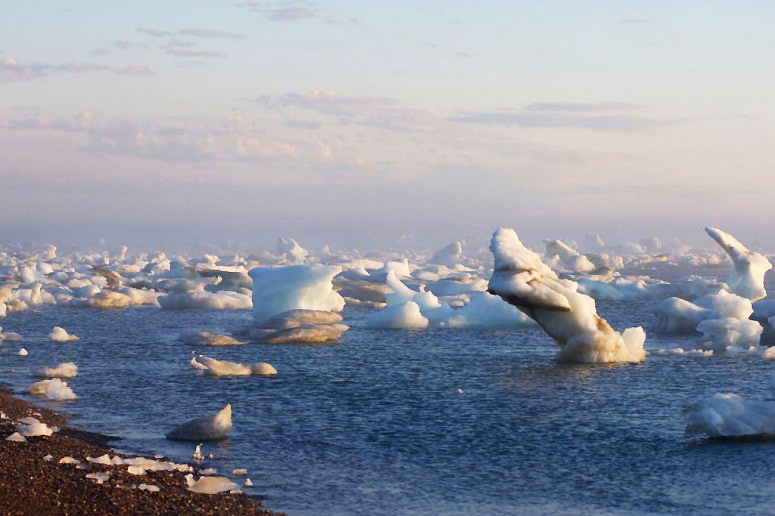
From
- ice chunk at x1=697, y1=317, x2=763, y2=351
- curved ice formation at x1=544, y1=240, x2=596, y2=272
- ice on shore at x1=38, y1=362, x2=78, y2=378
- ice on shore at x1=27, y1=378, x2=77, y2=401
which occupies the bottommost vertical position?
curved ice formation at x1=544, y1=240, x2=596, y2=272

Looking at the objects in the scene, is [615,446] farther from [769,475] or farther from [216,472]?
[216,472]

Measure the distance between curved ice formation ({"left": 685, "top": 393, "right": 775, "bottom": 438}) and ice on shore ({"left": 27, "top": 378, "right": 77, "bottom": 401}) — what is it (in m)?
13.3

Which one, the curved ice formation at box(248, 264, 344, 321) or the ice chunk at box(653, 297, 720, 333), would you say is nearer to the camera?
the ice chunk at box(653, 297, 720, 333)

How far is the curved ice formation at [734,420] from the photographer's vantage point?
781 inches

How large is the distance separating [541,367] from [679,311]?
10142mm

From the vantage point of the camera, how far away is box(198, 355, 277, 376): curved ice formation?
2825 cm

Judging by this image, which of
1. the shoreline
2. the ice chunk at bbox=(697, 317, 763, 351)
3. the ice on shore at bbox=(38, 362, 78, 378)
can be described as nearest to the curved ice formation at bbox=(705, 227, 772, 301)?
the ice chunk at bbox=(697, 317, 763, 351)

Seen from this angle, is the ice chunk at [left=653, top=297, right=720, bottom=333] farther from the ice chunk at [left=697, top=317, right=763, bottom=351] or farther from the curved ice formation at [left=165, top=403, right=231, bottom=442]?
the curved ice formation at [left=165, top=403, right=231, bottom=442]

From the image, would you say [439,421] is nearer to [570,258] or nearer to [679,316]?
[679,316]

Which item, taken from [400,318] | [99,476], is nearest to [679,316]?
[400,318]

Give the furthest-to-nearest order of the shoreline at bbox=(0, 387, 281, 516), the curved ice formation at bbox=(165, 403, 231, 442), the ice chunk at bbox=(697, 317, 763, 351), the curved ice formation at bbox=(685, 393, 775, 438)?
the ice chunk at bbox=(697, 317, 763, 351) → the curved ice formation at bbox=(685, 393, 775, 438) → the curved ice formation at bbox=(165, 403, 231, 442) → the shoreline at bbox=(0, 387, 281, 516)

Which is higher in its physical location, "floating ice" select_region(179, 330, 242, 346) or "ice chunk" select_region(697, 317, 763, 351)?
"ice chunk" select_region(697, 317, 763, 351)

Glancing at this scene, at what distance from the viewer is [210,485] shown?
1596 centimetres

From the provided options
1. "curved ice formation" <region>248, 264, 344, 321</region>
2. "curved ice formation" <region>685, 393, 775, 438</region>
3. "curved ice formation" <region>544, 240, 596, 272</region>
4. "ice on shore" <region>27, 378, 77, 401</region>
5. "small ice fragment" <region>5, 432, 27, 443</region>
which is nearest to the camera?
"small ice fragment" <region>5, 432, 27, 443</region>
